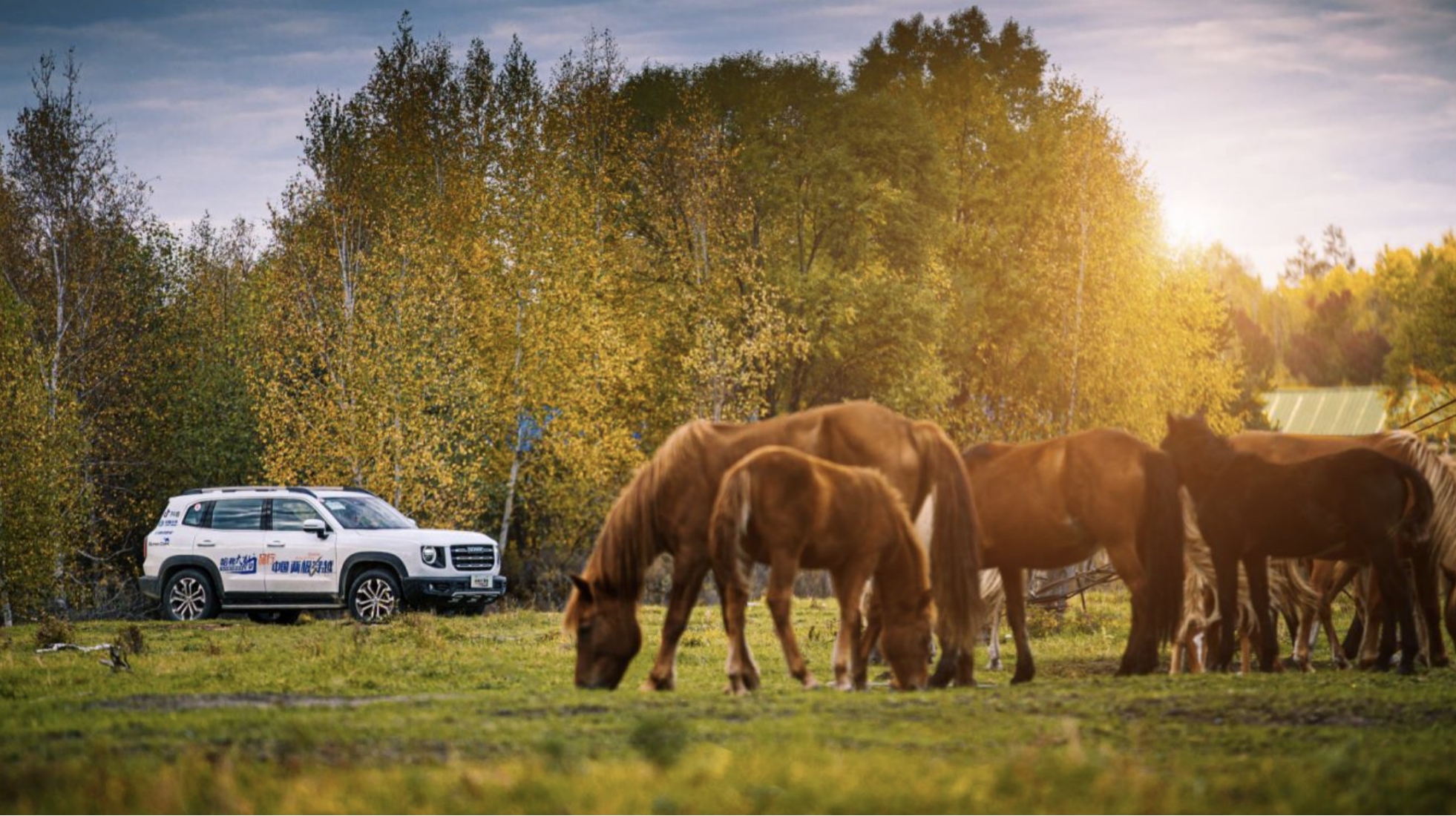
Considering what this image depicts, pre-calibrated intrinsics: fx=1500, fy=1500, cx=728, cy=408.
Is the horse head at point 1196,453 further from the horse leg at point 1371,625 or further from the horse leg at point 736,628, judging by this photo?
the horse leg at point 736,628

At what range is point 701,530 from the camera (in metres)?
12.1

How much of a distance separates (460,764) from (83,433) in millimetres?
32220

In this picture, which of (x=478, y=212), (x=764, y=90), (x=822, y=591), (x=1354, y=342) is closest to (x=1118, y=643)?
(x=822, y=591)

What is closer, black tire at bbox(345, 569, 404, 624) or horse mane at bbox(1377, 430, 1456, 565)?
horse mane at bbox(1377, 430, 1456, 565)

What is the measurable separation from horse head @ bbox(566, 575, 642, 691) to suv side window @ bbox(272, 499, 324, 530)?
44.5 ft

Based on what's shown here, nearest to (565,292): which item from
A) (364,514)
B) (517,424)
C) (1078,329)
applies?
(517,424)

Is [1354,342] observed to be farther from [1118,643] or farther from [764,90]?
[1118,643]

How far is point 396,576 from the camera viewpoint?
2442cm

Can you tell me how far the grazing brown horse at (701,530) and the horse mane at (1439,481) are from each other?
188 inches

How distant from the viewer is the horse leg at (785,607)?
11.2 meters

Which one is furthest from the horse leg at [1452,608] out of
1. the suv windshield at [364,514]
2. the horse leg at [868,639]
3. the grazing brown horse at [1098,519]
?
the suv windshield at [364,514]

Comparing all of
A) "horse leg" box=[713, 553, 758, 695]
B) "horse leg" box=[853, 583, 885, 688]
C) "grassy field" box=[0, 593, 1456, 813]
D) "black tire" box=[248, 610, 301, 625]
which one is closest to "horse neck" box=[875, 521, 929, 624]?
"horse leg" box=[853, 583, 885, 688]

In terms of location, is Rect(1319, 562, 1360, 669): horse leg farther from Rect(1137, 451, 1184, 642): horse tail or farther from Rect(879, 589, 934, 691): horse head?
Rect(879, 589, 934, 691): horse head

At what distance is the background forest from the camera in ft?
115
